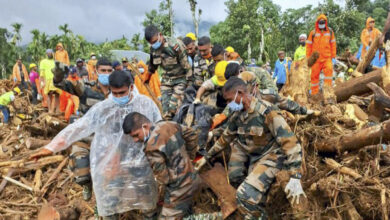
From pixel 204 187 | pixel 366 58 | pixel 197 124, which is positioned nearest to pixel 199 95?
pixel 197 124

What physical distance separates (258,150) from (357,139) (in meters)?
1.06

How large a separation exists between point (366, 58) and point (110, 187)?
6.32 m

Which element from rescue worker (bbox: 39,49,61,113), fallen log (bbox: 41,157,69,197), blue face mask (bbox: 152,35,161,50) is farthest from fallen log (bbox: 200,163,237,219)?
rescue worker (bbox: 39,49,61,113)

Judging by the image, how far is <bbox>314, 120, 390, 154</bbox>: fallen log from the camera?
2912mm

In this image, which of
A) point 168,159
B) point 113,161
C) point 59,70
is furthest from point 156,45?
point 168,159

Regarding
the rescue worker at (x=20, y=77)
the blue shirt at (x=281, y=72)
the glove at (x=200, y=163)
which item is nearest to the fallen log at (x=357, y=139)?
→ the glove at (x=200, y=163)

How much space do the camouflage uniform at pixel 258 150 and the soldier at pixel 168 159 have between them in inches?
20.8

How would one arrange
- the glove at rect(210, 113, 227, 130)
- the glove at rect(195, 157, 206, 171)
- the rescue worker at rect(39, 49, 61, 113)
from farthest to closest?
the rescue worker at rect(39, 49, 61, 113)
the glove at rect(210, 113, 227, 130)
the glove at rect(195, 157, 206, 171)

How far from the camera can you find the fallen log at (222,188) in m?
3.10

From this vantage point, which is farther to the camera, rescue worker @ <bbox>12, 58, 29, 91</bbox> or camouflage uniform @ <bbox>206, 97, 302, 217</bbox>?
rescue worker @ <bbox>12, 58, 29, 91</bbox>

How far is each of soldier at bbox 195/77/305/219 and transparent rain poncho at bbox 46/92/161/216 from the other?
1.00m

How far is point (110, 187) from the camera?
121 inches

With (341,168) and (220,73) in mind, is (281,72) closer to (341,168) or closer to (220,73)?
(220,73)

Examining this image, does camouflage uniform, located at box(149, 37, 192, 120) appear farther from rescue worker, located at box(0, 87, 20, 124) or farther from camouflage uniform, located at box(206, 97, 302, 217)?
rescue worker, located at box(0, 87, 20, 124)
